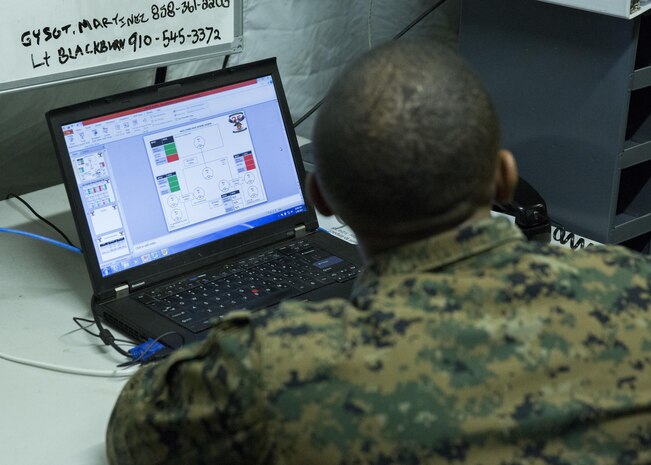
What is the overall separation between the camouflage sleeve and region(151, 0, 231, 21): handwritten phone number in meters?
0.82

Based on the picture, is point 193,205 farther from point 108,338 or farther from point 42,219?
point 42,219

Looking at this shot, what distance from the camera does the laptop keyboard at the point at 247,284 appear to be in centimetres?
127

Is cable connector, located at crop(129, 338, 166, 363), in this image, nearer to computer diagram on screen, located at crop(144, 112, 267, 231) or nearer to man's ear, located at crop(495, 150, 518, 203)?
computer diagram on screen, located at crop(144, 112, 267, 231)

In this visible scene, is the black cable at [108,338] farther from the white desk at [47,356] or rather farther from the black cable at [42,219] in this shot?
the black cable at [42,219]

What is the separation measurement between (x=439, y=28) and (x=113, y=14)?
990 mm

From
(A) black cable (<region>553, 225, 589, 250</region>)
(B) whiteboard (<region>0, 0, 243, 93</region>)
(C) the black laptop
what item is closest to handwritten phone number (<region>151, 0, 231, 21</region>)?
(B) whiteboard (<region>0, 0, 243, 93</region>)

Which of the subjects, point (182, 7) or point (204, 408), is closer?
point (204, 408)

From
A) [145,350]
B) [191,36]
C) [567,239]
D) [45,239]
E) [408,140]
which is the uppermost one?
[191,36]

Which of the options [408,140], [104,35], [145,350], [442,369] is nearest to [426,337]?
[442,369]

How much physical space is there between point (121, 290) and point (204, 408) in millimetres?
575

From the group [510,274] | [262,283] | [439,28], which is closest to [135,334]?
[262,283]

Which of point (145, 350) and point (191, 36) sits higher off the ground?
point (191, 36)

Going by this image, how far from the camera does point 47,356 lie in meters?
1.22

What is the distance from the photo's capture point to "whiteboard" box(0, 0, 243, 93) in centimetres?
139
